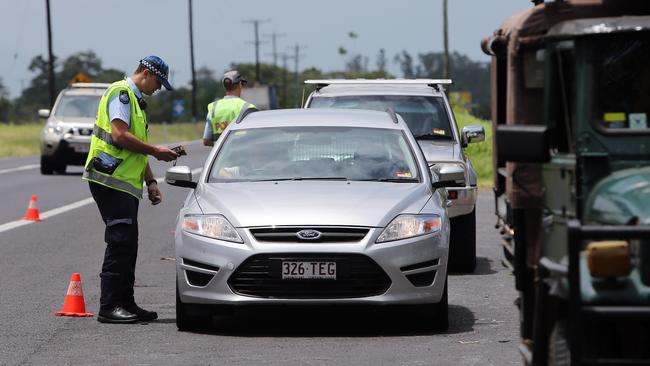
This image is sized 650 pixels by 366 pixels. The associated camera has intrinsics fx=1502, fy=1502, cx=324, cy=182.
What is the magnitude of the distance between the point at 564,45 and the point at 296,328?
4053 millimetres

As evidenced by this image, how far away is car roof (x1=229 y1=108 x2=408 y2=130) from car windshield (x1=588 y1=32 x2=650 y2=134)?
4717 millimetres

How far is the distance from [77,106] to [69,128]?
142 cm

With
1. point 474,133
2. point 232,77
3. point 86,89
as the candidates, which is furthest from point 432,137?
point 86,89

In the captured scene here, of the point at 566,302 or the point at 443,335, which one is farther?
the point at 443,335

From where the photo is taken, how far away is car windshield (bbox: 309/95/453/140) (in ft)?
48.8

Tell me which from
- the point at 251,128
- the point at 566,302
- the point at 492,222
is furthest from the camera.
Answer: the point at 492,222

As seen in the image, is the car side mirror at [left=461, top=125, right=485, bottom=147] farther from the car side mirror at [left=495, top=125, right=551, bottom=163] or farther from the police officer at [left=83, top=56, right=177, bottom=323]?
the car side mirror at [left=495, top=125, right=551, bottom=163]

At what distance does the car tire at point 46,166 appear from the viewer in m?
32.4

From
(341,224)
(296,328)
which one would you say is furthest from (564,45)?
(296,328)

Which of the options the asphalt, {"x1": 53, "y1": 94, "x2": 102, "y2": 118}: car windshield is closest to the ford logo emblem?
the asphalt

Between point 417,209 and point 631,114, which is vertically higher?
point 631,114

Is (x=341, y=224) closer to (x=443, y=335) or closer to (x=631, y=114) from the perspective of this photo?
(x=443, y=335)

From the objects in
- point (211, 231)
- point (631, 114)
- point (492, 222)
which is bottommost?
point (492, 222)

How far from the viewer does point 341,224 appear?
31.9 feet
